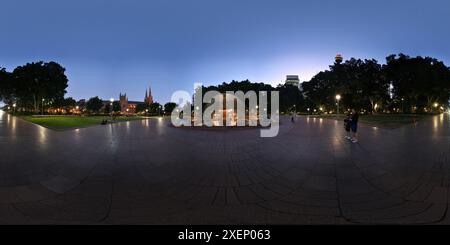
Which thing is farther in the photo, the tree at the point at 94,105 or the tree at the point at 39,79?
the tree at the point at 94,105

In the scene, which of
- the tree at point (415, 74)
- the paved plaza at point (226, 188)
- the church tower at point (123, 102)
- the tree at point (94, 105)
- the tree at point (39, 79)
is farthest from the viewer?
the church tower at point (123, 102)

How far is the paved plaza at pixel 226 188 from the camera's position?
13.8 feet

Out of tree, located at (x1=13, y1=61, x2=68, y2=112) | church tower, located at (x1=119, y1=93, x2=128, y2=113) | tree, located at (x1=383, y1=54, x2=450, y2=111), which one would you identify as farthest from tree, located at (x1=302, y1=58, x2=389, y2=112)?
church tower, located at (x1=119, y1=93, x2=128, y2=113)

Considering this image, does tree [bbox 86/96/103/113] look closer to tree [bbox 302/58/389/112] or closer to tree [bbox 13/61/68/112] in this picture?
tree [bbox 13/61/68/112]

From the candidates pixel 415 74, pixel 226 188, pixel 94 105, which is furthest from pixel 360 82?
pixel 94 105

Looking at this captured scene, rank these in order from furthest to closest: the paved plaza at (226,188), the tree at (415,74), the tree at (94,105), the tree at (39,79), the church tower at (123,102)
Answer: the church tower at (123,102), the tree at (94,105), the tree at (39,79), the tree at (415,74), the paved plaza at (226,188)

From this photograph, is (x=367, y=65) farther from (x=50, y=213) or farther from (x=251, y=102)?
(x=50, y=213)

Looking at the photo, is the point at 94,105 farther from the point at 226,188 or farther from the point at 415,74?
the point at 226,188

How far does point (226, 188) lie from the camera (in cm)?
539

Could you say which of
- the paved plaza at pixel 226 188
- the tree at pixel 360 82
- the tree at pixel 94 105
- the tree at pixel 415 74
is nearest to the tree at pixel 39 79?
the tree at pixel 94 105

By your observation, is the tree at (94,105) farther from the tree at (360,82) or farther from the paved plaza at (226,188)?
the paved plaza at (226,188)

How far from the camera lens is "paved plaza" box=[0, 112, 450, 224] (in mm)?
4203

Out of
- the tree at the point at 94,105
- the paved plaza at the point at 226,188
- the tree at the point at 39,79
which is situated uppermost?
the tree at the point at 39,79

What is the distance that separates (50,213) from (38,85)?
222 ft
